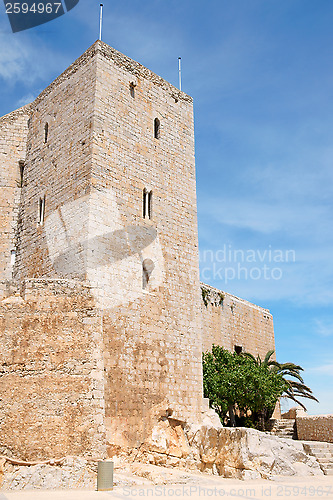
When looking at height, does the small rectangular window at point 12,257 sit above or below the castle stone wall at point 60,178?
below

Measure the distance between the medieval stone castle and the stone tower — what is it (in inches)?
1.3

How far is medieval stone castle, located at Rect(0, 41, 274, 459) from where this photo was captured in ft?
30.1

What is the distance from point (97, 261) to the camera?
11.1 meters

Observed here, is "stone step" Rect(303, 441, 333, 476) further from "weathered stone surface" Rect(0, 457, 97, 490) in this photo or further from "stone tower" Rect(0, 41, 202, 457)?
"weathered stone surface" Rect(0, 457, 97, 490)

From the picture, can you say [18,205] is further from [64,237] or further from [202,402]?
[202,402]

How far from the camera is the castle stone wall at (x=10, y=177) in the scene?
13.6 metres

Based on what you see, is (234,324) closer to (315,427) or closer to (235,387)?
(235,387)

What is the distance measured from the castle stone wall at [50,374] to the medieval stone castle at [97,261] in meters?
0.02

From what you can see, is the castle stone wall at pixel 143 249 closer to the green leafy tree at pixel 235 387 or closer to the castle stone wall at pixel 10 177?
the green leafy tree at pixel 235 387

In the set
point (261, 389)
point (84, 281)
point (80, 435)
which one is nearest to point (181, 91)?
point (84, 281)

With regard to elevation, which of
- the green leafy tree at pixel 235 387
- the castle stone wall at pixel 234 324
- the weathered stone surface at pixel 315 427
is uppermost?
the castle stone wall at pixel 234 324

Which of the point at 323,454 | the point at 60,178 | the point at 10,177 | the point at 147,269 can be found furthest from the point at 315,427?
the point at 10,177

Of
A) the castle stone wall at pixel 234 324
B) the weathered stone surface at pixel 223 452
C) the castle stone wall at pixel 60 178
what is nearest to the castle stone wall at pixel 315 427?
the castle stone wall at pixel 234 324

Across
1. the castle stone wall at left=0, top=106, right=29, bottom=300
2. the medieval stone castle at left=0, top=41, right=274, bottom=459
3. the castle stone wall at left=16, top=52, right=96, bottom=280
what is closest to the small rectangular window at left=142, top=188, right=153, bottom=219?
the medieval stone castle at left=0, top=41, right=274, bottom=459
